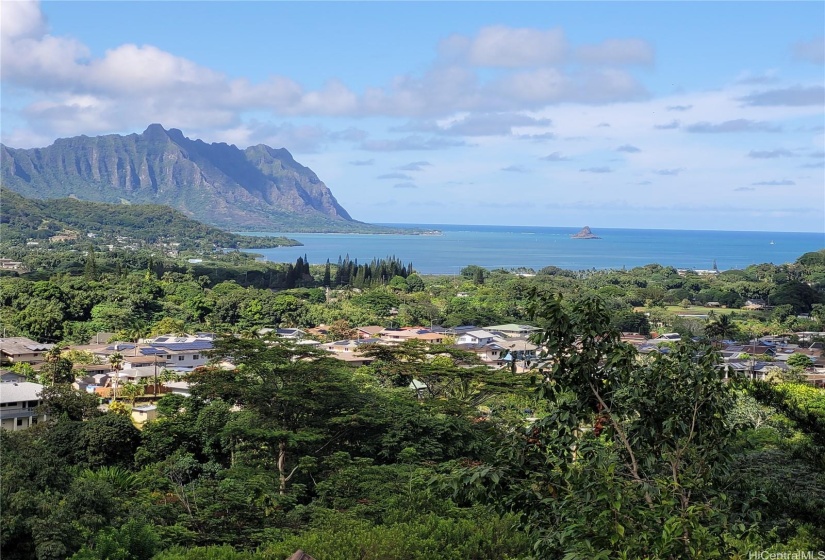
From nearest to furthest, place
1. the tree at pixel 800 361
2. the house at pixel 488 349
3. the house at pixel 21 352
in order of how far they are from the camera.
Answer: the house at pixel 21 352 → the tree at pixel 800 361 → the house at pixel 488 349

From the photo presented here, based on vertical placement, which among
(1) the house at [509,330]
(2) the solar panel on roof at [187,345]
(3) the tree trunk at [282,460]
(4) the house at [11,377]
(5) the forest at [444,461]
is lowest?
(1) the house at [509,330]

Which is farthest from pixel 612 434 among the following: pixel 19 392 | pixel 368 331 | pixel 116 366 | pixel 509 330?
pixel 509 330

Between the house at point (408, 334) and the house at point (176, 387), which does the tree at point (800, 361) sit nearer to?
the house at point (408, 334)

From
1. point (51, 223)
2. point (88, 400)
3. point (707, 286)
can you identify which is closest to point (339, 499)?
point (88, 400)

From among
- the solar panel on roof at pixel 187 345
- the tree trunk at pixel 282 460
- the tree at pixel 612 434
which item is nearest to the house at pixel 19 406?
the tree trunk at pixel 282 460

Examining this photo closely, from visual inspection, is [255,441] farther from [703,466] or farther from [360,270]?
[360,270]

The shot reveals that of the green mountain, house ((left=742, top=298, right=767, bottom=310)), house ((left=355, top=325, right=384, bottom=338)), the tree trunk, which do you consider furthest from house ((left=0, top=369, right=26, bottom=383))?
the green mountain

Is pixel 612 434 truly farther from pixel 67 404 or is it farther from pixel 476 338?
pixel 476 338
